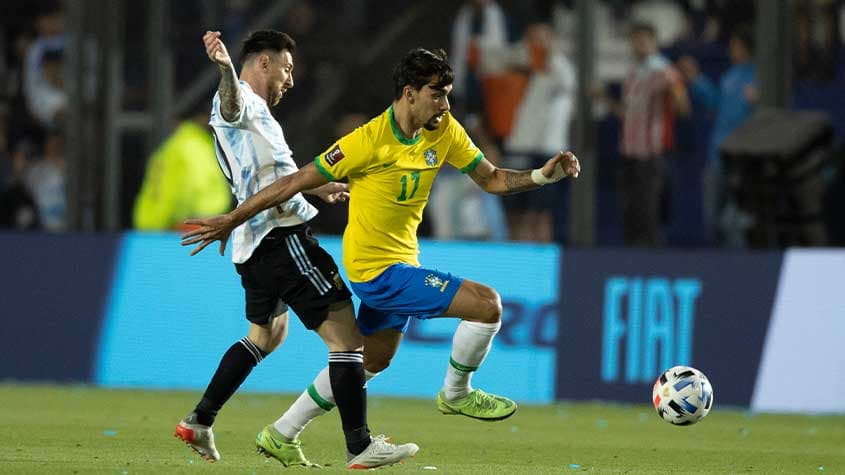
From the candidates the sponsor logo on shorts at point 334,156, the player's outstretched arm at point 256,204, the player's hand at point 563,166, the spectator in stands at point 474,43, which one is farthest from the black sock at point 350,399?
the spectator in stands at point 474,43

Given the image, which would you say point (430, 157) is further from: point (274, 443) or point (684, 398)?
point (684, 398)

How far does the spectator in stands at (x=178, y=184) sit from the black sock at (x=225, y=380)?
6.66 metres

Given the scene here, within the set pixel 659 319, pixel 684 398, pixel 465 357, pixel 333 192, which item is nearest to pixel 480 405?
pixel 465 357

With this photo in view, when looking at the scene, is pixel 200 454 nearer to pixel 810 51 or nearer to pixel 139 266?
pixel 139 266

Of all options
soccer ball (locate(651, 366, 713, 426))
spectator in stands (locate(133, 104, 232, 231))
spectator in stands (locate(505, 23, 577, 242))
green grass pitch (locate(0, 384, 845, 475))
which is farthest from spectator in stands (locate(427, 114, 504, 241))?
soccer ball (locate(651, 366, 713, 426))

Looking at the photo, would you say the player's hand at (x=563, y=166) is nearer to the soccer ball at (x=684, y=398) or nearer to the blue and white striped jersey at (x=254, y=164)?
the blue and white striped jersey at (x=254, y=164)

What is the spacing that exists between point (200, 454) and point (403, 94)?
2017mm

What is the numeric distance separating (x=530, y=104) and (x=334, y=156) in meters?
8.02

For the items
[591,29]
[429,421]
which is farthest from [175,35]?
[429,421]

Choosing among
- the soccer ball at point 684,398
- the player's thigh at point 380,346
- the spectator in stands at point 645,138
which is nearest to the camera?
the player's thigh at point 380,346

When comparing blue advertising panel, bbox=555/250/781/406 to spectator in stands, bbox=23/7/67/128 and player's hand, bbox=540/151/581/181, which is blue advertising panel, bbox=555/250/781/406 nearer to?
player's hand, bbox=540/151/581/181

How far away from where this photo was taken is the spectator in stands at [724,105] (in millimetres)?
14672

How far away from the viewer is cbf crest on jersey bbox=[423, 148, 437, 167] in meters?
7.84

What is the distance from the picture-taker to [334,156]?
755 cm
